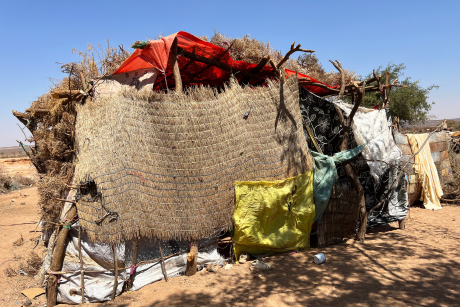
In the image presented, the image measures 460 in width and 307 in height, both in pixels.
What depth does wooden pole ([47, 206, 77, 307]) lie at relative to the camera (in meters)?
3.90

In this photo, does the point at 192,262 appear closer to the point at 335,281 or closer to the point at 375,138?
the point at 335,281

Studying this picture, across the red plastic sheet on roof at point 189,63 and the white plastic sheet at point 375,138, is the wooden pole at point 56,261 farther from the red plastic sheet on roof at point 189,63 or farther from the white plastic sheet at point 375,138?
the white plastic sheet at point 375,138

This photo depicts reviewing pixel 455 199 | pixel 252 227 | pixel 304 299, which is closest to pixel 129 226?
pixel 252 227

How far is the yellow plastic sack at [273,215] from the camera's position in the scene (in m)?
4.58

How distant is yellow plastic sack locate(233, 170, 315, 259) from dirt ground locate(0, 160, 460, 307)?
0.26 metres

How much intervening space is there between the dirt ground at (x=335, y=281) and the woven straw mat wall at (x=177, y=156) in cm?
76

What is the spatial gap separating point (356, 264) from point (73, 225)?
13.6 feet

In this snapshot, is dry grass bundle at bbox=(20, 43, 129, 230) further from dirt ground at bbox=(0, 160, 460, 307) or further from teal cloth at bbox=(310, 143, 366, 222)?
teal cloth at bbox=(310, 143, 366, 222)

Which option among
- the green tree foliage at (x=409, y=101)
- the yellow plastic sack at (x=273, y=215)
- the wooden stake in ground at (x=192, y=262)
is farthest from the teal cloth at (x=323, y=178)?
the green tree foliage at (x=409, y=101)

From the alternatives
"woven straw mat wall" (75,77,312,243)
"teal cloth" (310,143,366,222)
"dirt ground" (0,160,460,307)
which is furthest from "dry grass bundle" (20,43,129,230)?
"teal cloth" (310,143,366,222)

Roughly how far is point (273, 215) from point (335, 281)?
1295 mm

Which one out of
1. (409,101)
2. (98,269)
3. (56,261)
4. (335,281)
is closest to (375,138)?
(335,281)

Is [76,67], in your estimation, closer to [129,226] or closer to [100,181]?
[100,181]

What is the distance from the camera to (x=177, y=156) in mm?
4418
